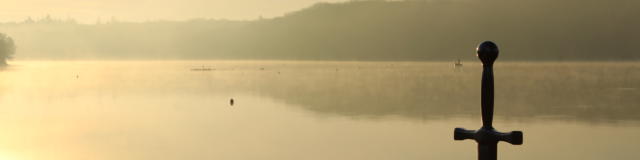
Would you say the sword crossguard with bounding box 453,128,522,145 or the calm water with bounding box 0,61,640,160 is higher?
the calm water with bounding box 0,61,640,160

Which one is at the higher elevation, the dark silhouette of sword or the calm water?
the calm water

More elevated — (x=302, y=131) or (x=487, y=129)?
(x=302, y=131)

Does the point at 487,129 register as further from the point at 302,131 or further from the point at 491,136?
the point at 302,131

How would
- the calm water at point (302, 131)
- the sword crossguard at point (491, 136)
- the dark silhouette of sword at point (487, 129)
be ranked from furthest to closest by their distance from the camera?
1. the calm water at point (302, 131)
2. the dark silhouette of sword at point (487, 129)
3. the sword crossguard at point (491, 136)

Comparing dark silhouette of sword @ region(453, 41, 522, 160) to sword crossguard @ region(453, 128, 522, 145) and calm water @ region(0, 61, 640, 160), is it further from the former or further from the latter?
calm water @ region(0, 61, 640, 160)

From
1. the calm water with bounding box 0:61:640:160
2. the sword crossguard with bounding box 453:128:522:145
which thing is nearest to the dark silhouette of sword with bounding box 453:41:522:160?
the sword crossguard with bounding box 453:128:522:145

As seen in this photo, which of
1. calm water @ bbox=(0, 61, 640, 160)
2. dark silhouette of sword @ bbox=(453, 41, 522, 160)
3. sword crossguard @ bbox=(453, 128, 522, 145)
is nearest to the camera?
sword crossguard @ bbox=(453, 128, 522, 145)

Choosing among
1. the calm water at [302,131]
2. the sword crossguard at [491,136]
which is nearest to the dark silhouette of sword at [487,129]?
the sword crossguard at [491,136]

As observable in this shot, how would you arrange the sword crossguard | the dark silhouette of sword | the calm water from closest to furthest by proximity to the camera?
the sword crossguard, the dark silhouette of sword, the calm water

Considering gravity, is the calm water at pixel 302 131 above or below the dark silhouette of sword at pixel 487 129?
above

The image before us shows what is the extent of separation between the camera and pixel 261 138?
122ft

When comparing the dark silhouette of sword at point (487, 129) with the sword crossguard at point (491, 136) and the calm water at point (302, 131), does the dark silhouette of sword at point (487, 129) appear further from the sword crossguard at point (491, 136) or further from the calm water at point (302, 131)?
the calm water at point (302, 131)

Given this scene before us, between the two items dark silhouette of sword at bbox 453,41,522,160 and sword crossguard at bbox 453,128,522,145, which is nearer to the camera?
sword crossguard at bbox 453,128,522,145

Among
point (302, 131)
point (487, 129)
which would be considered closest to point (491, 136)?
point (487, 129)
